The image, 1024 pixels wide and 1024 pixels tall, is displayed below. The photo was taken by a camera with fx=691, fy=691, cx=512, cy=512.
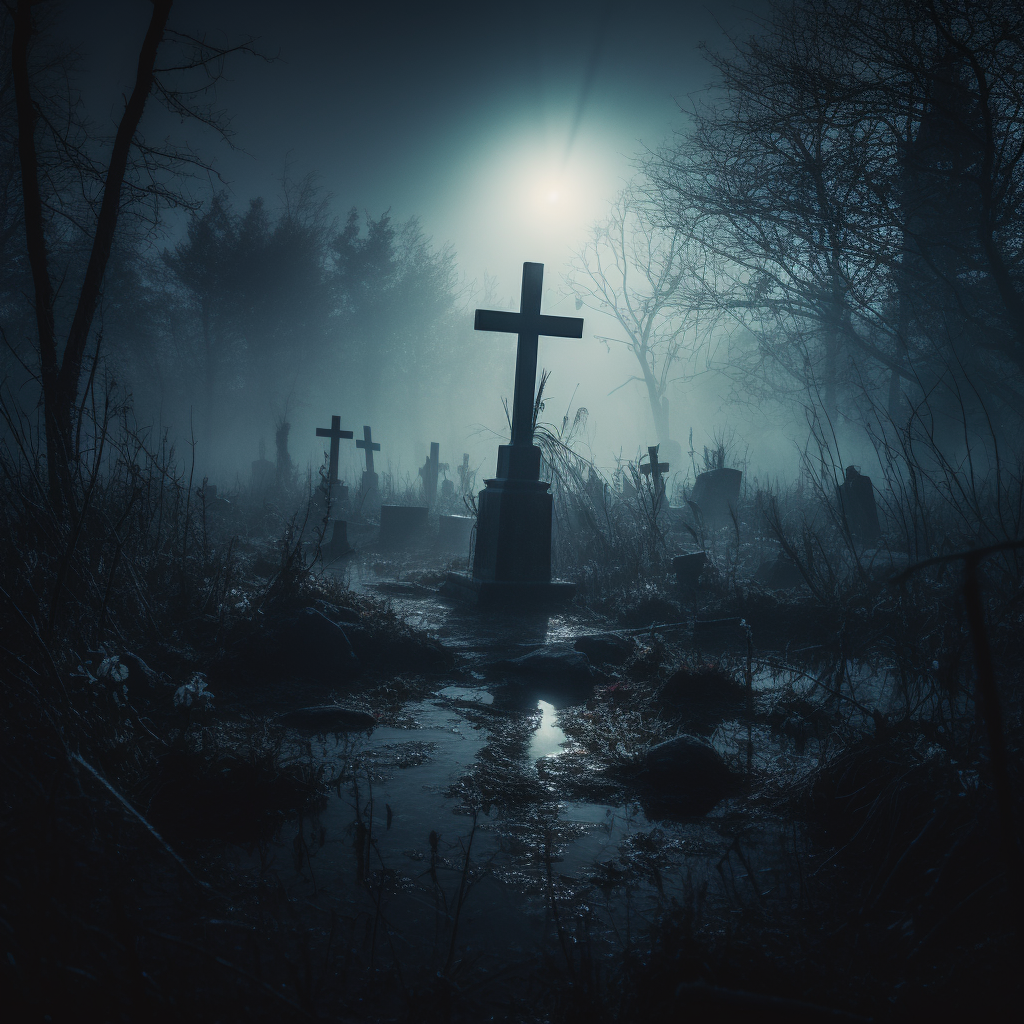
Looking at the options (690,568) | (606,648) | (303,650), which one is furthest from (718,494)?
(303,650)

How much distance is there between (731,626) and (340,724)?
3.77m

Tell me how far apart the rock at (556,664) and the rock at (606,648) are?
35 cm

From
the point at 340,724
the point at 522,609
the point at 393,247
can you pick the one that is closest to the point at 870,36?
the point at 522,609

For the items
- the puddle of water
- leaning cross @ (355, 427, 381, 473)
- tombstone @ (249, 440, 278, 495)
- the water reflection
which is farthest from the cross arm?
tombstone @ (249, 440, 278, 495)

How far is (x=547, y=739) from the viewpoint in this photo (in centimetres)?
327

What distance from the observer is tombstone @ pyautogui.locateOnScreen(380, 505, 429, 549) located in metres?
13.3

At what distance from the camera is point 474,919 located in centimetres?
180

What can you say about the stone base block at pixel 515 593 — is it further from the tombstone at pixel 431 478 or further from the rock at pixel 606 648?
the tombstone at pixel 431 478

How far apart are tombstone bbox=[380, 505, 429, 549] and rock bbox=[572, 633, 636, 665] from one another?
8.57 metres

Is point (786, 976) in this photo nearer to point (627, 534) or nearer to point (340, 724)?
point (340, 724)

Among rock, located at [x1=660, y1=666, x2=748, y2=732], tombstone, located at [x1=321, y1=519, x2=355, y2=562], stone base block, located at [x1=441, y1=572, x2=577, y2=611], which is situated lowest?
rock, located at [x1=660, y1=666, x2=748, y2=732]

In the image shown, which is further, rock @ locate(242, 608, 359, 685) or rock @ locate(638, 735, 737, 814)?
rock @ locate(242, 608, 359, 685)

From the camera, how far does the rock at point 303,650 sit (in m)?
4.10

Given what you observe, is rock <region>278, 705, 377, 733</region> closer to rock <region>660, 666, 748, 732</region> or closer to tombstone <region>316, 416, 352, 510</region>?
rock <region>660, 666, 748, 732</region>
